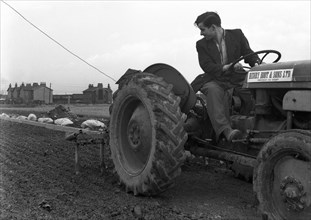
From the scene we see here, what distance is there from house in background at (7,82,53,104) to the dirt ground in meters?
35.3

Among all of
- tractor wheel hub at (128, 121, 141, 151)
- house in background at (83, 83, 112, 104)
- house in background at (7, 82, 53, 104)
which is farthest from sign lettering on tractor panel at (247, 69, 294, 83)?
house in background at (7, 82, 53, 104)

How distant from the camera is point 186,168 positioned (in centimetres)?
616

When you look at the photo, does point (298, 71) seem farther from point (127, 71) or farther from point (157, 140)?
point (127, 71)

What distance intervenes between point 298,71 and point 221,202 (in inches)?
65.0

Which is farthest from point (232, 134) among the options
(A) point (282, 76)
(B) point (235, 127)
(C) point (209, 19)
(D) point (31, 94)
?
(D) point (31, 94)

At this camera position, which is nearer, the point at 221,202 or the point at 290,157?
the point at 290,157

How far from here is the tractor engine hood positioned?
3.43m

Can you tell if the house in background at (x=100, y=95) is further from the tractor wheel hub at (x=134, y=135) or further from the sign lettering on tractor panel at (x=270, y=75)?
the sign lettering on tractor panel at (x=270, y=75)

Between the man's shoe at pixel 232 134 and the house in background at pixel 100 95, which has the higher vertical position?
the house in background at pixel 100 95

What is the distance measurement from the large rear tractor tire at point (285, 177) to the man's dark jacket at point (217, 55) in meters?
1.60

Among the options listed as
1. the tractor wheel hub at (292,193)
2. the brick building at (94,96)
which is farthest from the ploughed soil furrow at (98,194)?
the brick building at (94,96)

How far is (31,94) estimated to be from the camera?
42812 millimetres

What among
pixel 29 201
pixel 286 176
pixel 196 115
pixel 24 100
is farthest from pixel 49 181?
pixel 24 100

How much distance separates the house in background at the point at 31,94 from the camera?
1609 inches
